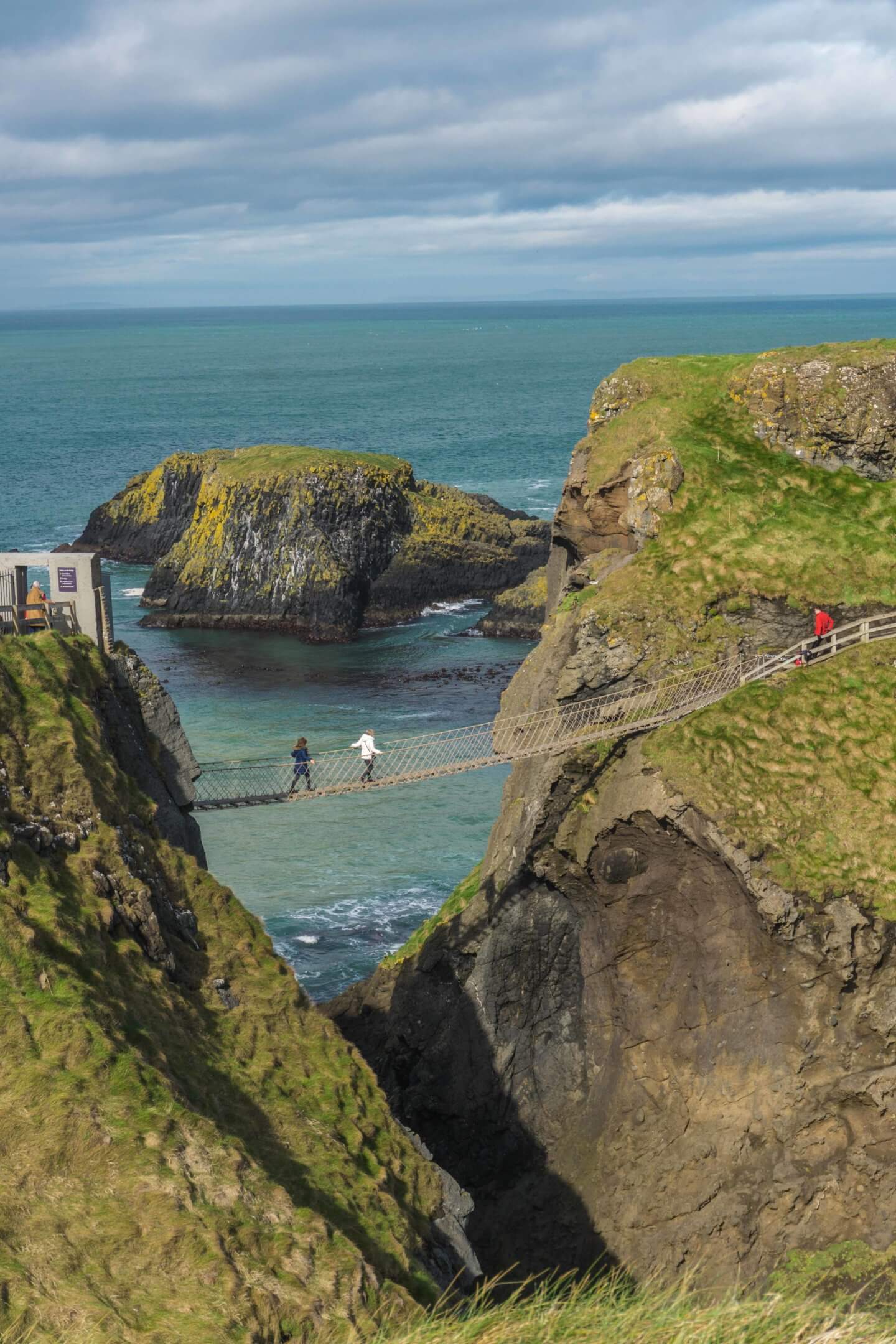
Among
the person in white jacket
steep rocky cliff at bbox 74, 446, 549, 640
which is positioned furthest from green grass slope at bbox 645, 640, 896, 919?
steep rocky cliff at bbox 74, 446, 549, 640

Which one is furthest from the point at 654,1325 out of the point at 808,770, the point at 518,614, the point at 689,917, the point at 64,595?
the point at 518,614

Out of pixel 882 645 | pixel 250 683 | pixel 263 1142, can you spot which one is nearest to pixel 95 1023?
pixel 263 1142

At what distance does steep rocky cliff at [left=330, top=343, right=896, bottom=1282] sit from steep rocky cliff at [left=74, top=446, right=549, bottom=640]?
1541 inches

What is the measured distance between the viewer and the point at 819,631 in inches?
1139

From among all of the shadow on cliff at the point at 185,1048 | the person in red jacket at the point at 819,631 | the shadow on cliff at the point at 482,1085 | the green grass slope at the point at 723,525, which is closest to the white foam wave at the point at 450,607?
the green grass slope at the point at 723,525

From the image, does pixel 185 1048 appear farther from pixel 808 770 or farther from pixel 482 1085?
pixel 808 770

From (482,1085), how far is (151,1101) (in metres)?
15.9

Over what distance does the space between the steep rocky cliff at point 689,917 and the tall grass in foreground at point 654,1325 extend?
12695mm

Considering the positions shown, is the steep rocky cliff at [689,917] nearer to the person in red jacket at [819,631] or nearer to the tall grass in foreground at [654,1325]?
the person in red jacket at [819,631]

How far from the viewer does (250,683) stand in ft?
201

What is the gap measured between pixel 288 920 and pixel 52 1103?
24895mm

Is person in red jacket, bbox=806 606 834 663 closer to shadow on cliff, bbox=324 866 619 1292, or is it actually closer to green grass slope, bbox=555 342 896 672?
green grass slope, bbox=555 342 896 672

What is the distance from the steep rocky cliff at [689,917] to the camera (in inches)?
1001

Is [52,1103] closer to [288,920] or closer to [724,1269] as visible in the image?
[724,1269]
